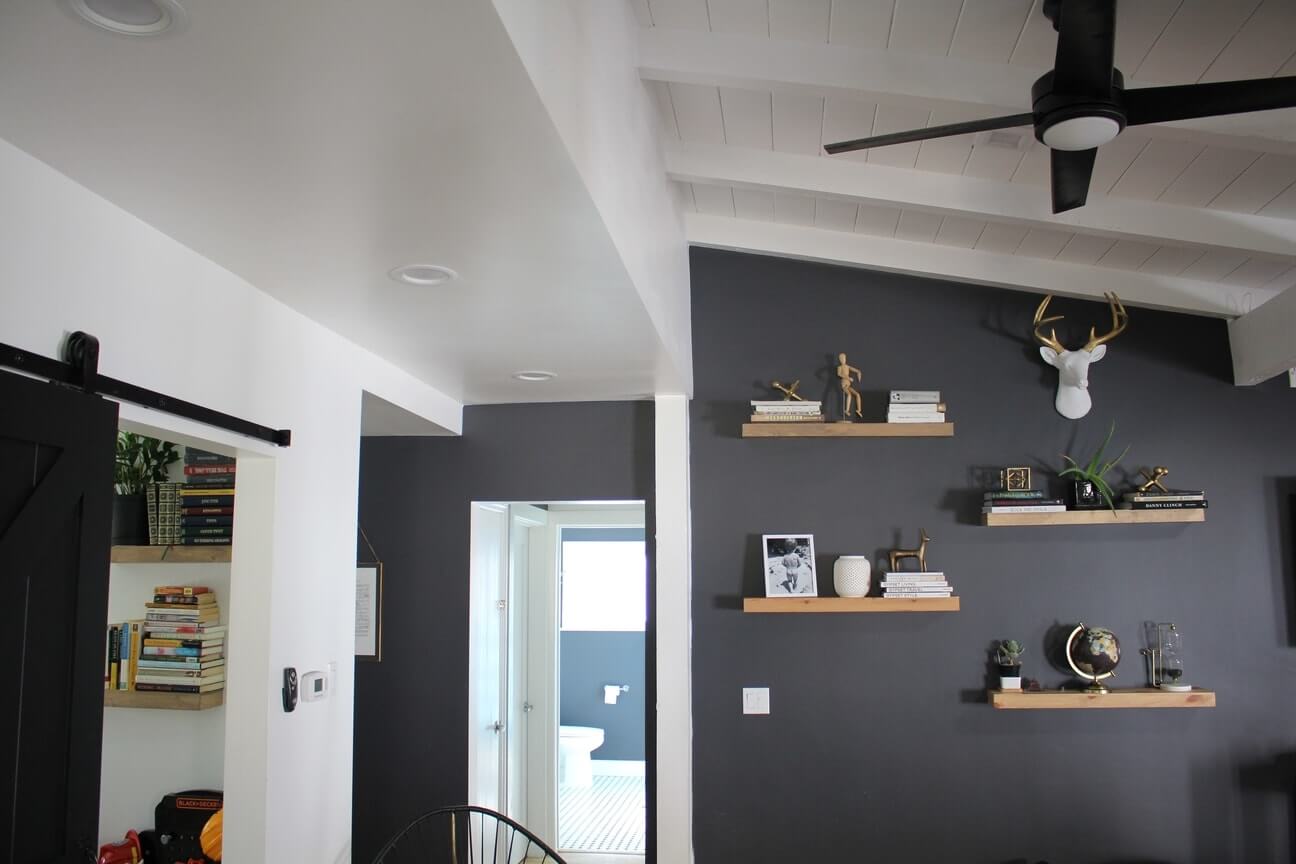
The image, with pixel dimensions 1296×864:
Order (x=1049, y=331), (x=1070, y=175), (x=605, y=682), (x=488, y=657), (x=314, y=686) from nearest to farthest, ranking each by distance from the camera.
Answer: (x=1070, y=175), (x=314, y=686), (x=1049, y=331), (x=488, y=657), (x=605, y=682)

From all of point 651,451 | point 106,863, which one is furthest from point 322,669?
point 651,451

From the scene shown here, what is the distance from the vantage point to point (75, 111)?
5.11 feet

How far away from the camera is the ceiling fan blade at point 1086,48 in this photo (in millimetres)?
1746

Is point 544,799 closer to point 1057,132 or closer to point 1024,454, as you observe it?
point 1024,454

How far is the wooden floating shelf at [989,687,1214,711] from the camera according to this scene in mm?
3652

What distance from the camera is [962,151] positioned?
3053 mm

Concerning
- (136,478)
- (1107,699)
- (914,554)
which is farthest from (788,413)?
(136,478)

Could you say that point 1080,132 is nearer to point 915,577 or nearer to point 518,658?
point 915,577

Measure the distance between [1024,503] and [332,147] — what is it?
3.06 meters

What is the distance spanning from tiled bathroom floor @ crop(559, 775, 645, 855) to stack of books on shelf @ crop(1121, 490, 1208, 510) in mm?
3291

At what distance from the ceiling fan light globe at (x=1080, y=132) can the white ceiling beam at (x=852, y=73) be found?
0.56 m

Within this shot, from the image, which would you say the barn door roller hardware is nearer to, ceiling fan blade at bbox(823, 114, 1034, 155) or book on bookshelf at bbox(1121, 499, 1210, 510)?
ceiling fan blade at bbox(823, 114, 1034, 155)

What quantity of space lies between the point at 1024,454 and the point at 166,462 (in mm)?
3349

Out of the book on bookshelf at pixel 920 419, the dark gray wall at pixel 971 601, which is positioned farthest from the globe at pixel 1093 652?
the book on bookshelf at pixel 920 419
